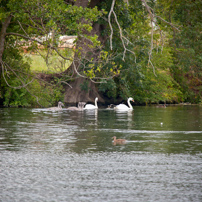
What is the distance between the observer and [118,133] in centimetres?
1582

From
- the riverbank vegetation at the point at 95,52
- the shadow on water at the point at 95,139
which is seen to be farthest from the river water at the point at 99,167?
the riverbank vegetation at the point at 95,52

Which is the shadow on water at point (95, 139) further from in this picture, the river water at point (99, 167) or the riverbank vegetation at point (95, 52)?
the riverbank vegetation at point (95, 52)

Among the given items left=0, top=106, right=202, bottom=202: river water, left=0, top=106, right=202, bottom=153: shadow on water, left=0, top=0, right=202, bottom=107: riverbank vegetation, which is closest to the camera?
left=0, top=106, right=202, bottom=202: river water

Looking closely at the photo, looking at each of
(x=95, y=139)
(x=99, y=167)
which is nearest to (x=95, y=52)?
(x=95, y=139)

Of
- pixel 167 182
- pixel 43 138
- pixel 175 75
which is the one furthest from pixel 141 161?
pixel 175 75

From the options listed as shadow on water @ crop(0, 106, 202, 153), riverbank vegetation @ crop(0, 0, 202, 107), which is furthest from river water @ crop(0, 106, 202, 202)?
riverbank vegetation @ crop(0, 0, 202, 107)

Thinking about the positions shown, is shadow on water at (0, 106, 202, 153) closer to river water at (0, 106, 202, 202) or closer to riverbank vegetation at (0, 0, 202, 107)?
river water at (0, 106, 202, 202)

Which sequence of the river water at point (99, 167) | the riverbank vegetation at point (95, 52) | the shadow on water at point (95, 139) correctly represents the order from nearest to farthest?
the river water at point (99, 167) < the shadow on water at point (95, 139) < the riverbank vegetation at point (95, 52)

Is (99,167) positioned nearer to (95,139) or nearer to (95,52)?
(95,139)

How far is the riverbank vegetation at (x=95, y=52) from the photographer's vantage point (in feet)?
75.6

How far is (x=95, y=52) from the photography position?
130ft

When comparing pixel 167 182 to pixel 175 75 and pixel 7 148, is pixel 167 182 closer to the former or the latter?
pixel 7 148

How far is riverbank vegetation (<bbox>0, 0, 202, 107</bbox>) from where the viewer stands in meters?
23.0

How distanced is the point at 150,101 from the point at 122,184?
41.5 metres
